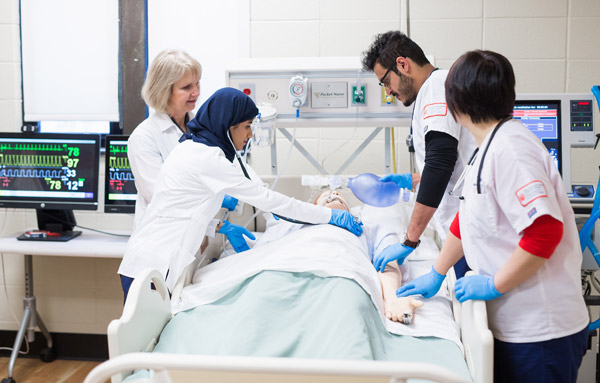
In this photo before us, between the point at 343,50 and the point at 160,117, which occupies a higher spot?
the point at 343,50

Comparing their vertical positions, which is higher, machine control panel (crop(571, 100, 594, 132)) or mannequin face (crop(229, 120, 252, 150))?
machine control panel (crop(571, 100, 594, 132))

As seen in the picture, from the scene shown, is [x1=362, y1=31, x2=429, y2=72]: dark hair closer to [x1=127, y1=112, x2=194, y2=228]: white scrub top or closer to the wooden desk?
[x1=127, y1=112, x2=194, y2=228]: white scrub top

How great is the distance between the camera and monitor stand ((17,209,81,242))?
2709 millimetres

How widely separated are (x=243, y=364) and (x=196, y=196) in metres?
1.12

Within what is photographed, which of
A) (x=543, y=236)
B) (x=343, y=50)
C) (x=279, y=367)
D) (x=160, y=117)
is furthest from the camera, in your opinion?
(x=343, y=50)

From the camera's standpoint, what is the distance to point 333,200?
2.39 metres

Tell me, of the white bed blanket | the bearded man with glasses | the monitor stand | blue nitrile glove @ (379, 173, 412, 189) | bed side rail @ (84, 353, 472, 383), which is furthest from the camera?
the monitor stand

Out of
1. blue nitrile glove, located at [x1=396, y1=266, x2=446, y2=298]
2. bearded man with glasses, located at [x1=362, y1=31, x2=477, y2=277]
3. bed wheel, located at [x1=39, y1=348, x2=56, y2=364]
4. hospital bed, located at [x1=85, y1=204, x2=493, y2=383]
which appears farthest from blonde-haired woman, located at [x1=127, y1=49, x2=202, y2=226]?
bed wheel, located at [x1=39, y1=348, x2=56, y2=364]

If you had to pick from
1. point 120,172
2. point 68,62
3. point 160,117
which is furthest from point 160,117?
point 68,62

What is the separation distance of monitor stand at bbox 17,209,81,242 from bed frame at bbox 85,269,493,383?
57.9 inches

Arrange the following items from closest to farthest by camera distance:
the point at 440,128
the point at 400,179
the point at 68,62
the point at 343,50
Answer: the point at 440,128, the point at 400,179, the point at 343,50, the point at 68,62

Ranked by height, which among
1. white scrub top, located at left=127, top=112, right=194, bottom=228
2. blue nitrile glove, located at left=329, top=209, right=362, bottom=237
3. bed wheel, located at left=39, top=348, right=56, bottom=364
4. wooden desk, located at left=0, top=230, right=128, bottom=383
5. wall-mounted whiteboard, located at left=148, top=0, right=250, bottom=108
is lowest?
→ bed wheel, located at left=39, top=348, right=56, bottom=364

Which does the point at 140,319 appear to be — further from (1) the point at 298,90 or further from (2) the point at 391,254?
(1) the point at 298,90

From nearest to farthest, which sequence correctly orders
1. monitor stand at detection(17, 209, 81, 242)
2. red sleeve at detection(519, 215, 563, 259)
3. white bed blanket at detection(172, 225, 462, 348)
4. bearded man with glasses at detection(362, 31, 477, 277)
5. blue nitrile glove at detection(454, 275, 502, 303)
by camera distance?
red sleeve at detection(519, 215, 563, 259) → blue nitrile glove at detection(454, 275, 502, 303) → white bed blanket at detection(172, 225, 462, 348) → bearded man with glasses at detection(362, 31, 477, 277) → monitor stand at detection(17, 209, 81, 242)
